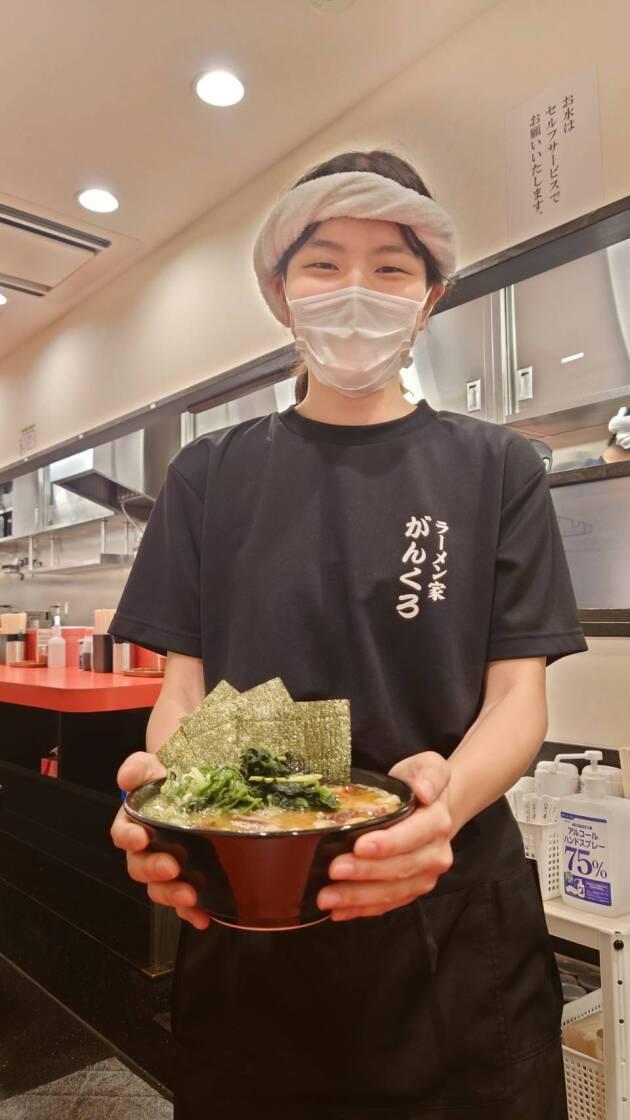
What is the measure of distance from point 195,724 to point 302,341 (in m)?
0.56

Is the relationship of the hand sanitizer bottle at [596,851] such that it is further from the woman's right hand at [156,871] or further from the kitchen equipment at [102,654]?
the kitchen equipment at [102,654]

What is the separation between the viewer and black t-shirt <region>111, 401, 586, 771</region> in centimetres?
88

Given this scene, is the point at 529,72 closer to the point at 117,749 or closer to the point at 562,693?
the point at 562,693

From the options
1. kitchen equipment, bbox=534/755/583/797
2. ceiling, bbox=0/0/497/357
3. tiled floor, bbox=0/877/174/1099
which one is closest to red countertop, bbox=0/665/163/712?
tiled floor, bbox=0/877/174/1099

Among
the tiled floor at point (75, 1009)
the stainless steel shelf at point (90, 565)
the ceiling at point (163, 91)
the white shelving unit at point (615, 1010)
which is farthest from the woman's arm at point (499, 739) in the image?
the stainless steel shelf at point (90, 565)

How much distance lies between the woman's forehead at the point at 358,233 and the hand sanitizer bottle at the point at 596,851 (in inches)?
47.8

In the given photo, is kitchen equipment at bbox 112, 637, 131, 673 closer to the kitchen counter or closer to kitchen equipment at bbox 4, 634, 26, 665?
the kitchen counter

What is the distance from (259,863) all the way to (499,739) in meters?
0.33

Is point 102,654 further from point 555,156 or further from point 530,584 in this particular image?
point 530,584

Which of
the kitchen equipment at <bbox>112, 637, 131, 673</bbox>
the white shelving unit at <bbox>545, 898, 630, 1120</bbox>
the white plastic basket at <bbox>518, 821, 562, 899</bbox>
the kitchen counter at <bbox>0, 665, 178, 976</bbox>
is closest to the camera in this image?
the white shelving unit at <bbox>545, 898, 630, 1120</bbox>

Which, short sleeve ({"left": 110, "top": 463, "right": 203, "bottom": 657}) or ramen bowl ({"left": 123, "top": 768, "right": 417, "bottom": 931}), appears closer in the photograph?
ramen bowl ({"left": 123, "top": 768, "right": 417, "bottom": 931})

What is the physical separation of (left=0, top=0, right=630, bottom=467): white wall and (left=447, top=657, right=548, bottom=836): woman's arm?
113 centimetres

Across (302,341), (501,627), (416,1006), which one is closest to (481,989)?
(416,1006)

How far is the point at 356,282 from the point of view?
3.18ft
